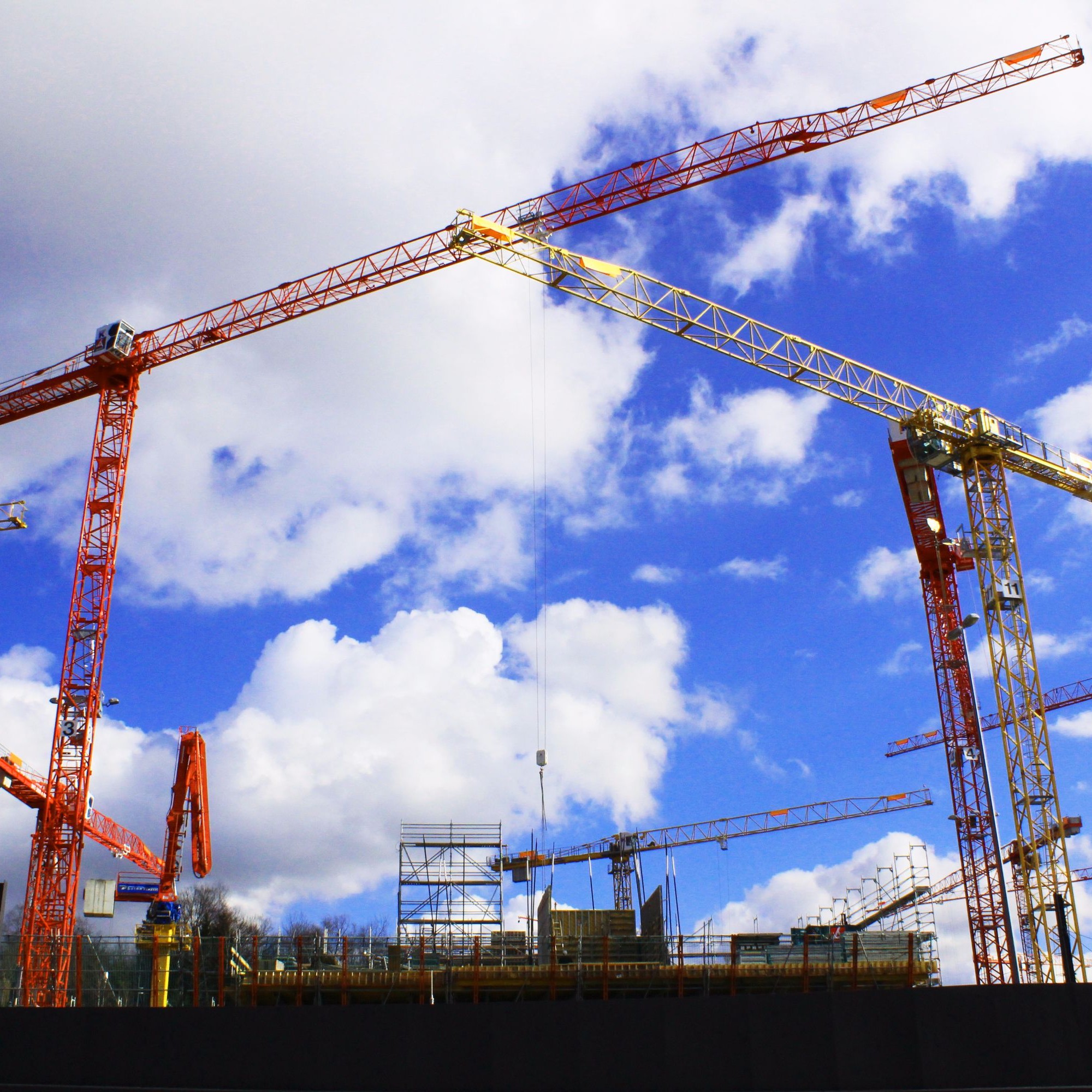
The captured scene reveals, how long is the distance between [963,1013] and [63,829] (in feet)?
158

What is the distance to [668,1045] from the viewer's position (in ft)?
70.1

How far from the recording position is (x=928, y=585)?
216 ft

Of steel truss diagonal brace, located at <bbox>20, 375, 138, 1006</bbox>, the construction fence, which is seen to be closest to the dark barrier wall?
the construction fence

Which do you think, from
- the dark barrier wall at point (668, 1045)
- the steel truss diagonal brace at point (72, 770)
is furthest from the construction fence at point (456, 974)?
the steel truss diagonal brace at point (72, 770)

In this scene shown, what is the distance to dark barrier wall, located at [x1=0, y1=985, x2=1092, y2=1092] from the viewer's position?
21031 mm

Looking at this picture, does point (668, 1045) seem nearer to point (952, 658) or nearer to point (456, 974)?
point (456, 974)

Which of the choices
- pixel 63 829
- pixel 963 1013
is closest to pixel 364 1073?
pixel 963 1013

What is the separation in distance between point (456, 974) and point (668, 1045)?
5.75 metres

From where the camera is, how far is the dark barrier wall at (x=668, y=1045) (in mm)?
21031

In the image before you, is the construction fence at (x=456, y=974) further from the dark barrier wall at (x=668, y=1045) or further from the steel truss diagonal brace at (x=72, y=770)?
the steel truss diagonal brace at (x=72, y=770)

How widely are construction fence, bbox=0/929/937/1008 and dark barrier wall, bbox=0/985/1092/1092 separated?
160cm

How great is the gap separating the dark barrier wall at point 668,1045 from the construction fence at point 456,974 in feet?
5.24

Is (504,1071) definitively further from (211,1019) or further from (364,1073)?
(211,1019)

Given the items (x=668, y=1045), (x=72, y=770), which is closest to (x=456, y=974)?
(x=668, y=1045)
